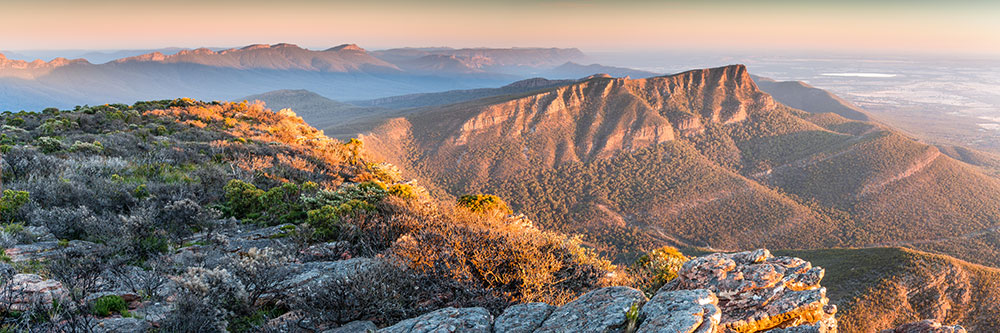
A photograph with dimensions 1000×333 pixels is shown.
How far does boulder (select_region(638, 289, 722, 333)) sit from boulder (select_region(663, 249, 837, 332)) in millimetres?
399

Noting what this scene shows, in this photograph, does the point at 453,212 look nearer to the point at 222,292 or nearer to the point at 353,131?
the point at 222,292

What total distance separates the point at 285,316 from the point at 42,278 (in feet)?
11.4

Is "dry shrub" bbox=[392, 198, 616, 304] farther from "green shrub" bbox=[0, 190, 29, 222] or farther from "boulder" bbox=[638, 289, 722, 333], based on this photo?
"green shrub" bbox=[0, 190, 29, 222]

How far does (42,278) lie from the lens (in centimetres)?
594

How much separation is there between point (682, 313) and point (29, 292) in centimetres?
806

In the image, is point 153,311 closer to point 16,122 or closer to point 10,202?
point 10,202

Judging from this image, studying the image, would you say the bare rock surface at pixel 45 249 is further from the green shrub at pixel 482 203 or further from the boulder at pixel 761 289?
the boulder at pixel 761 289

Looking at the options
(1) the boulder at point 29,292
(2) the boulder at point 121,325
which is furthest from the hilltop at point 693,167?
(1) the boulder at point 29,292

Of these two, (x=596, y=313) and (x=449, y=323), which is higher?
(x=596, y=313)

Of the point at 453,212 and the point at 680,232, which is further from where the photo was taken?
the point at 680,232

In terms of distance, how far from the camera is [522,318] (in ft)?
18.0

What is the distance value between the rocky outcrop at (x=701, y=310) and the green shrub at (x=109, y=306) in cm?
376

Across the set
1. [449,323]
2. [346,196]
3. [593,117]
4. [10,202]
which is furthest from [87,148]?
[593,117]

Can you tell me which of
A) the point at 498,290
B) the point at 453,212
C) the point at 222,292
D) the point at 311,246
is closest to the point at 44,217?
the point at 311,246
